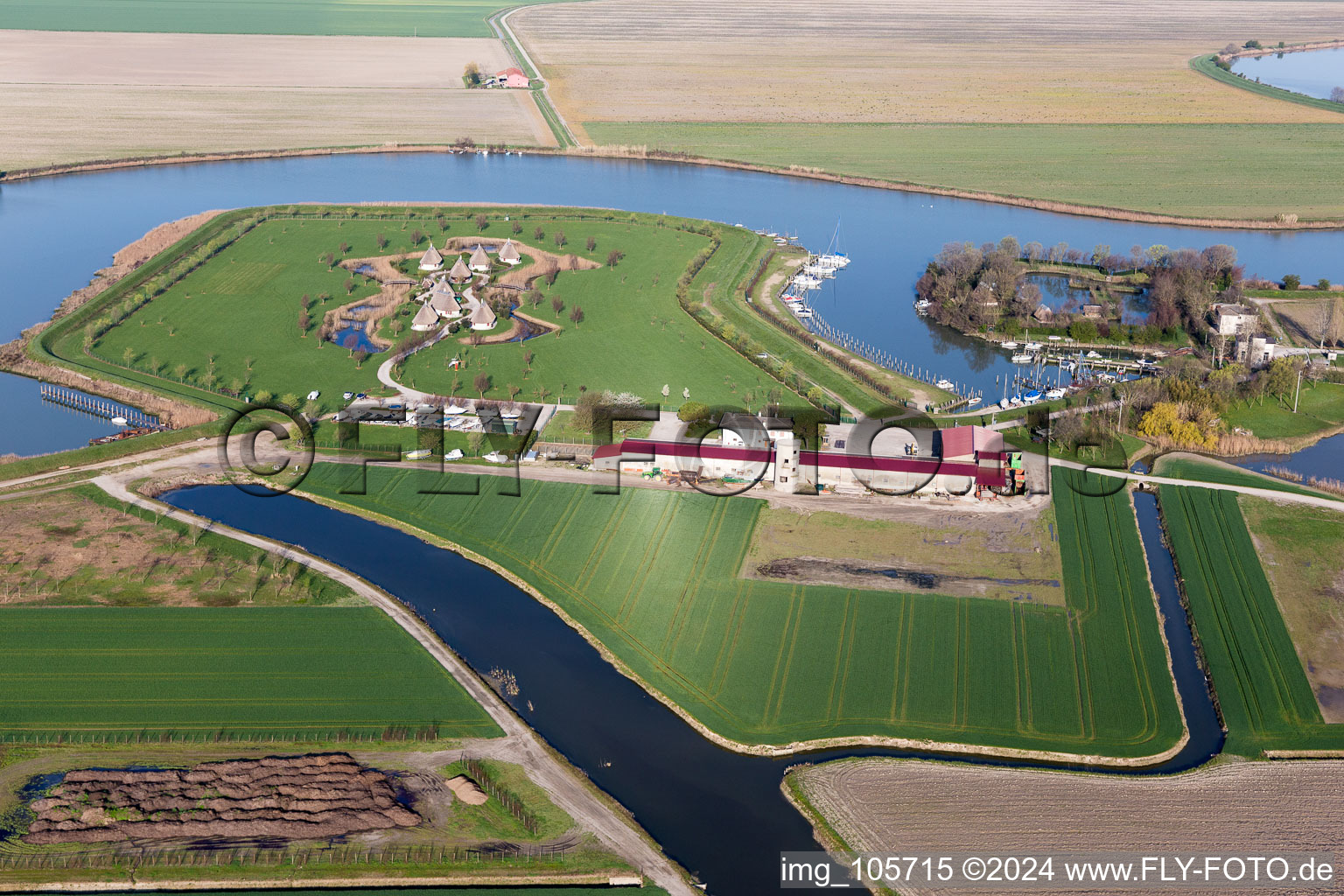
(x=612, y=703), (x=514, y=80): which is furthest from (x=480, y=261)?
(x=514, y=80)

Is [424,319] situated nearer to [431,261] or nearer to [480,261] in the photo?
Answer: [431,261]

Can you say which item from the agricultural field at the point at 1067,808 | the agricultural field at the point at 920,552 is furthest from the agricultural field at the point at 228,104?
the agricultural field at the point at 1067,808

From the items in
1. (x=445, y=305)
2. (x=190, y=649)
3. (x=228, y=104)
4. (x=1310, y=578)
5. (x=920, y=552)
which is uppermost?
(x=228, y=104)

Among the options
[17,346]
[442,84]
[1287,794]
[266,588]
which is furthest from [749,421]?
[442,84]

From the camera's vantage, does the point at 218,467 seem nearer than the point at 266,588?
No

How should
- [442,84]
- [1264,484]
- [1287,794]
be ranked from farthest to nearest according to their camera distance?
[442,84] < [1264,484] < [1287,794]

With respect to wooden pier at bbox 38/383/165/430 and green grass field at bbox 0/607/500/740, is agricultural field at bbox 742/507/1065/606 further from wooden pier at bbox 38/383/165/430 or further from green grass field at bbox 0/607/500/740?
wooden pier at bbox 38/383/165/430

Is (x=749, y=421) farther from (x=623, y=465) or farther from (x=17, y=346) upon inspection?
(x=17, y=346)
